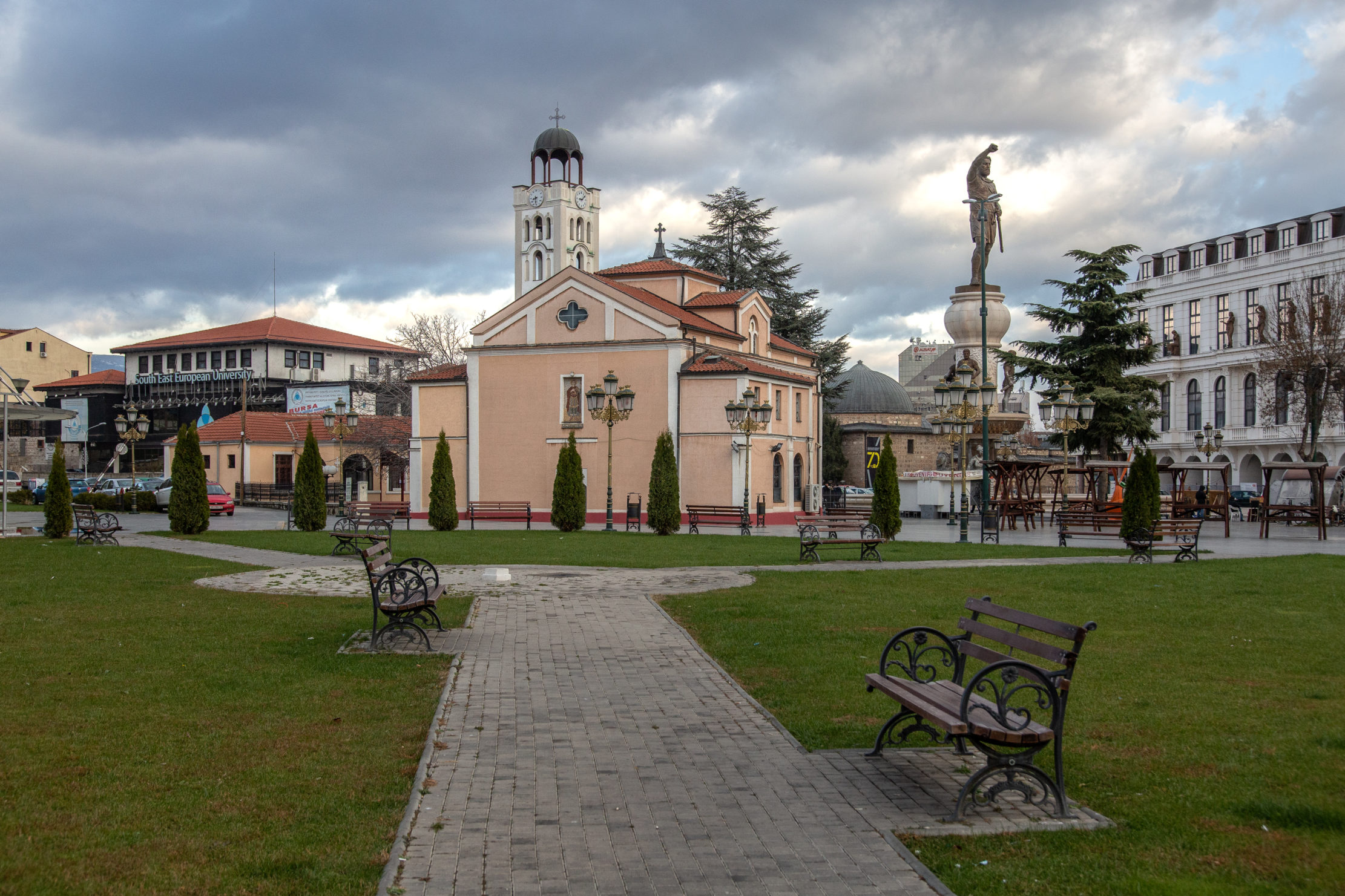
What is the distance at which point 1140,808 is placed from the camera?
17.2 feet

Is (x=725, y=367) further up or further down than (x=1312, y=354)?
further down

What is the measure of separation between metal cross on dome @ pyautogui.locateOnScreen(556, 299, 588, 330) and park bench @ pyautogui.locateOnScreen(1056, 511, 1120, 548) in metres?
20.9

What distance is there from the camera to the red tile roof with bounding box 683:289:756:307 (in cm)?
4384

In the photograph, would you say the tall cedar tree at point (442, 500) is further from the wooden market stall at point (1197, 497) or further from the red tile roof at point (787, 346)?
the red tile roof at point (787, 346)

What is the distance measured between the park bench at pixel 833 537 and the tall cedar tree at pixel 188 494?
14.9m

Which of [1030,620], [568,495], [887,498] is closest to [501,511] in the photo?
[568,495]

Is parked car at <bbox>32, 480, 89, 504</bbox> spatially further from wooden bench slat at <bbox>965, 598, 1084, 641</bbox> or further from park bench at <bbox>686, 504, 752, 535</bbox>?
wooden bench slat at <bbox>965, 598, 1084, 641</bbox>

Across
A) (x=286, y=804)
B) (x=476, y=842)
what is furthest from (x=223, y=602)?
(x=476, y=842)

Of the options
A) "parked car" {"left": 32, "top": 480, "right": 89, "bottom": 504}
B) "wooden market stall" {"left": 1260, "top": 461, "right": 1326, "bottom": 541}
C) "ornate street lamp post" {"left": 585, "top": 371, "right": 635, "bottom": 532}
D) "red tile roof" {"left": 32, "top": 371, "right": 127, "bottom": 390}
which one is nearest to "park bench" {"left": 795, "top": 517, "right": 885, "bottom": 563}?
"ornate street lamp post" {"left": 585, "top": 371, "right": 635, "bottom": 532}

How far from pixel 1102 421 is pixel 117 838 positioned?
136 ft

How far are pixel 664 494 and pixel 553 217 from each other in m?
42.2

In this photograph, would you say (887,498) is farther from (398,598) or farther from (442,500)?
(398,598)

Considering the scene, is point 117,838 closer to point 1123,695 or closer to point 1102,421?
point 1123,695

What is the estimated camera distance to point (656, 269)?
45.9 m
